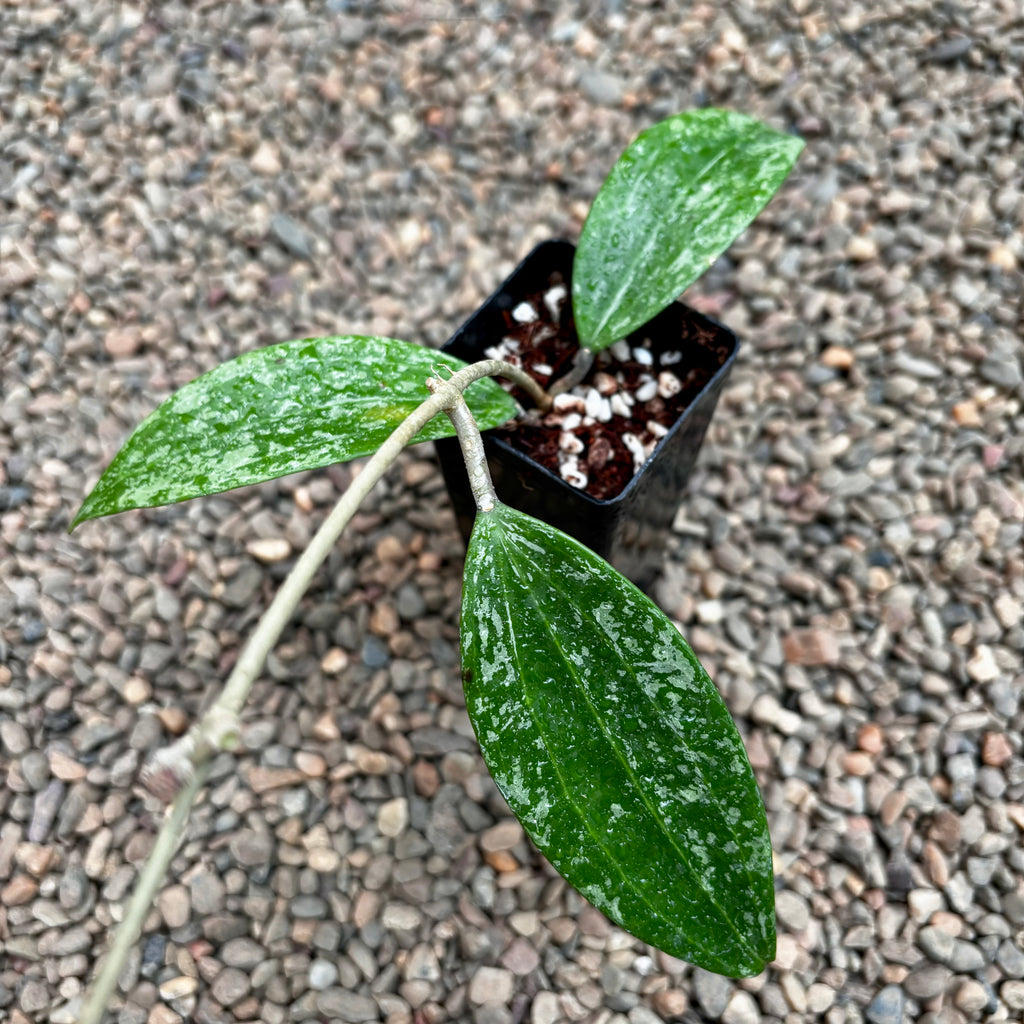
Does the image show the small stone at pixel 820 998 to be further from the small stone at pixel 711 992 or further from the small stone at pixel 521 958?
the small stone at pixel 521 958

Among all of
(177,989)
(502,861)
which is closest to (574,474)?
(502,861)

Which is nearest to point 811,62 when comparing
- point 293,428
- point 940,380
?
Result: point 940,380

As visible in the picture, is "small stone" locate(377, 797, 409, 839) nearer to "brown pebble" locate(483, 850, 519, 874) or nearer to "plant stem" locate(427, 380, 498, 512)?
"brown pebble" locate(483, 850, 519, 874)

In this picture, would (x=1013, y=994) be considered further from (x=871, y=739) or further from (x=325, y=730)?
(x=325, y=730)

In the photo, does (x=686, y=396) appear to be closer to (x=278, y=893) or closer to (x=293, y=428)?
(x=293, y=428)

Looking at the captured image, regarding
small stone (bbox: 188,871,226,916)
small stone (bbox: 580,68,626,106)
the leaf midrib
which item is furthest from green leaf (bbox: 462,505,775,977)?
small stone (bbox: 580,68,626,106)
